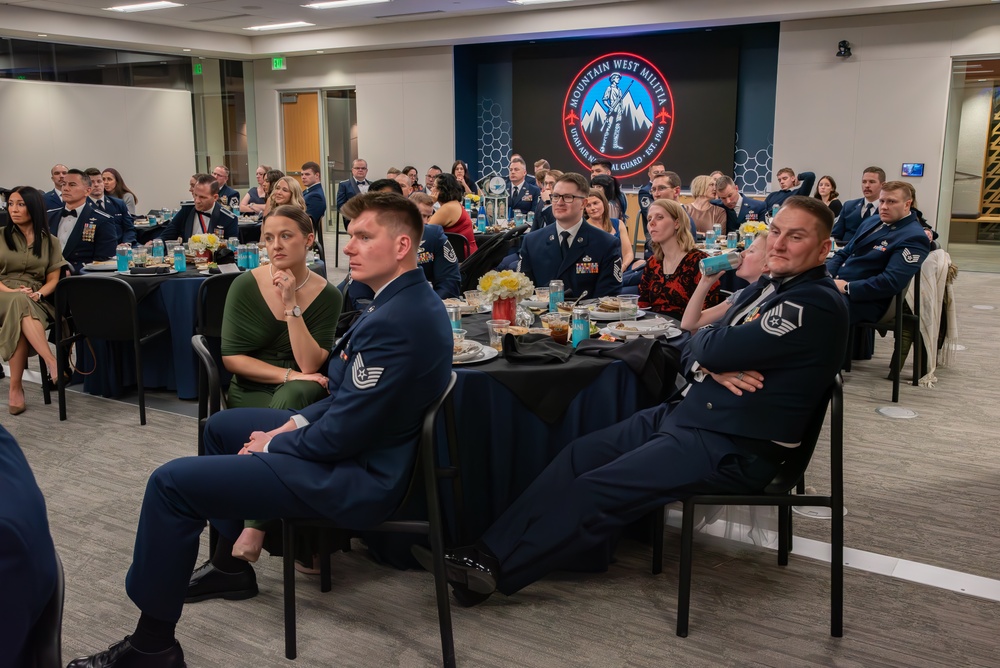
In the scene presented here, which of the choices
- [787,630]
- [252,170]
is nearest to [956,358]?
[787,630]

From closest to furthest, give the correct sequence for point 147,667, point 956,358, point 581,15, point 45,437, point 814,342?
point 147,667
point 814,342
point 45,437
point 956,358
point 581,15

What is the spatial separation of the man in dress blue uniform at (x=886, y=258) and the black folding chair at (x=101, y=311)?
4270 mm

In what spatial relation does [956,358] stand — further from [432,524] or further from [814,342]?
[432,524]

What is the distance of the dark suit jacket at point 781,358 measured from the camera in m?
2.63

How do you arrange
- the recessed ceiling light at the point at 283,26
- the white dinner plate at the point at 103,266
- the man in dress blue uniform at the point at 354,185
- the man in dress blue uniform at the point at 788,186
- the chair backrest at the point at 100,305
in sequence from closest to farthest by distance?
the chair backrest at the point at 100,305, the white dinner plate at the point at 103,266, the man in dress blue uniform at the point at 788,186, the man in dress blue uniform at the point at 354,185, the recessed ceiling light at the point at 283,26

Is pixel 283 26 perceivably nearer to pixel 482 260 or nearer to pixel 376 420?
pixel 482 260

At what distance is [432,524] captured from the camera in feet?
7.95

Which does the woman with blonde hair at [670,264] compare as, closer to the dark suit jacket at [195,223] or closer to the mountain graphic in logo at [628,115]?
the dark suit jacket at [195,223]

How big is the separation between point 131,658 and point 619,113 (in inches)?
507

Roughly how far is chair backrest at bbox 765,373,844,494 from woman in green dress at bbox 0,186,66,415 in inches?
178

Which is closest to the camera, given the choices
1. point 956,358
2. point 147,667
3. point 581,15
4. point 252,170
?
point 147,667

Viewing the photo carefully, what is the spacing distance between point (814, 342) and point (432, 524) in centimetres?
129

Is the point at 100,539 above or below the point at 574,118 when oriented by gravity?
below

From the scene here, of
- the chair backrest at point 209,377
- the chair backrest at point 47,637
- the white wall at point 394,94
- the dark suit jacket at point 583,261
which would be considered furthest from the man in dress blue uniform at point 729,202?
the white wall at point 394,94
